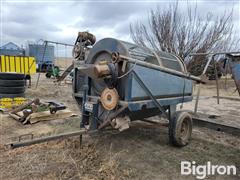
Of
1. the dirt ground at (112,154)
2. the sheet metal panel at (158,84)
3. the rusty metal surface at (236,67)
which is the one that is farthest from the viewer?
the rusty metal surface at (236,67)

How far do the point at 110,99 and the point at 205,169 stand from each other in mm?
1635

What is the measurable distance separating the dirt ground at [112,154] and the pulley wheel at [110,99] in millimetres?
752

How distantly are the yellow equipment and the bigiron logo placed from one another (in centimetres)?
943

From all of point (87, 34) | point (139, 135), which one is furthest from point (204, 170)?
point (87, 34)

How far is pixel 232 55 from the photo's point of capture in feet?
13.1

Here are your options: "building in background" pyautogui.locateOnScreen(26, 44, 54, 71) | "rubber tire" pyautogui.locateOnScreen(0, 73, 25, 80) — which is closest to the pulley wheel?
"rubber tire" pyautogui.locateOnScreen(0, 73, 25, 80)

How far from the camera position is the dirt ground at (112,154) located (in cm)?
304

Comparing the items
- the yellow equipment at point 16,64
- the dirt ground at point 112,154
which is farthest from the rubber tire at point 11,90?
the yellow equipment at point 16,64

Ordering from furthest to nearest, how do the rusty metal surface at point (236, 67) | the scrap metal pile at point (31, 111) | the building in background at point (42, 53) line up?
the building in background at point (42, 53) < the scrap metal pile at point (31, 111) < the rusty metal surface at point (236, 67)

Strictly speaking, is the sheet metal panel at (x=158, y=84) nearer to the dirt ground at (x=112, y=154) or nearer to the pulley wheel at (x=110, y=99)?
the pulley wheel at (x=110, y=99)

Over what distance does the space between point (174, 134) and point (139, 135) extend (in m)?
0.91

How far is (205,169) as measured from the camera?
3342 millimetres

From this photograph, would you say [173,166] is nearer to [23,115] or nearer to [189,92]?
[189,92]

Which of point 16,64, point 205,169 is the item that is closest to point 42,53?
point 16,64
